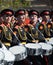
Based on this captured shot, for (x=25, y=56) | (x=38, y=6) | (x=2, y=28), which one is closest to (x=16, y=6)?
(x=38, y=6)

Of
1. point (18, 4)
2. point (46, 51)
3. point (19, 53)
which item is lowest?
point (18, 4)

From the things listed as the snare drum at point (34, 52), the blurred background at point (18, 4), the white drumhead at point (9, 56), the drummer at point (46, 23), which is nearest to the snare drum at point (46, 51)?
the snare drum at point (34, 52)

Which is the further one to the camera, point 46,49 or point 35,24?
point 35,24

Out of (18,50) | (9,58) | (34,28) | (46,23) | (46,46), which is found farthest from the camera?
(46,23)

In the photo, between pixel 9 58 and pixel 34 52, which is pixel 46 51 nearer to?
pixel 34 52

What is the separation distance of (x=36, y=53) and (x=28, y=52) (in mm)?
169

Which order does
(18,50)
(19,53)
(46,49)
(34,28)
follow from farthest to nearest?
(34,28) → (46,49) → (18,50) → (19,53)

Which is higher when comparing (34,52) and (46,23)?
(46,23)

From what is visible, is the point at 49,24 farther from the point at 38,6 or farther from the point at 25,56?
the point at 38,6

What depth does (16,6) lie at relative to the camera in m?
13.3

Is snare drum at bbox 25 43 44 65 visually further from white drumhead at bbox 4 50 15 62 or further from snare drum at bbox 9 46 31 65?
white drumhead at bbox 4 50 15 62

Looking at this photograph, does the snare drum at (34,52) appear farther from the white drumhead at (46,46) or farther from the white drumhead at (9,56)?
the white drumhead at (9,56)

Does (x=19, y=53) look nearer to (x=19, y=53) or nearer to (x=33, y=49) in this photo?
(x=19, y=53)

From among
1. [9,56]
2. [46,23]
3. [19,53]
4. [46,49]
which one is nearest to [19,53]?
[19,53]
